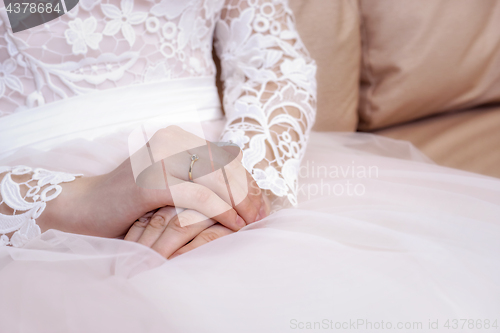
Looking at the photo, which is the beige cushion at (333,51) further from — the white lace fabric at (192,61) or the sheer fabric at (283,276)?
the sheer fabric at (283,276)

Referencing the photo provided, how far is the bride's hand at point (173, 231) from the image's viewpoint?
48 cm

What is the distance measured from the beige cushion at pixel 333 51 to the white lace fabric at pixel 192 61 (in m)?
0.18

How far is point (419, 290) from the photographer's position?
371 mm

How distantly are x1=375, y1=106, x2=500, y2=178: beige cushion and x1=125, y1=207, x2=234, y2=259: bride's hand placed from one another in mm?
718

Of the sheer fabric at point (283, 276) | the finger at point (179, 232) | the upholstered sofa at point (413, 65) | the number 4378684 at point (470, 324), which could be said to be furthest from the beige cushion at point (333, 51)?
the number 4378684 at point (470, 324)

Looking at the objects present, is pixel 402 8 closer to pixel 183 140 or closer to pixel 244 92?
pixel 244 92

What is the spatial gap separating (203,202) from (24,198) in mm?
267

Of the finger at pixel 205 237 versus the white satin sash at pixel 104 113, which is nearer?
the finger at pixel 205 237

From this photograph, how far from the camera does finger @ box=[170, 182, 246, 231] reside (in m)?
0.49

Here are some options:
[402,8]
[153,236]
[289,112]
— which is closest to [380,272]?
[153,236]

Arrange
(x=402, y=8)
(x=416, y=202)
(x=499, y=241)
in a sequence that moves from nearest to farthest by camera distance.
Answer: (x=499, y=241) < (x=416, y=202) < (x=402, y=8)

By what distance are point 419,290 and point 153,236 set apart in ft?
1.10

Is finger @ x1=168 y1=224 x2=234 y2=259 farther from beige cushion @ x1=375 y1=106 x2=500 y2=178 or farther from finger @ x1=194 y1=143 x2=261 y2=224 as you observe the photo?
beige cushion @ x1=375 y1=106 x2=500 y2=178

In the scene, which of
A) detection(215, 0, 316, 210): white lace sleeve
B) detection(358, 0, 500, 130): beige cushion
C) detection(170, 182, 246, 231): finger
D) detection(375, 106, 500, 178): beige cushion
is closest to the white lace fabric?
detection(215, 0, 316, 210): white lace sleeve
